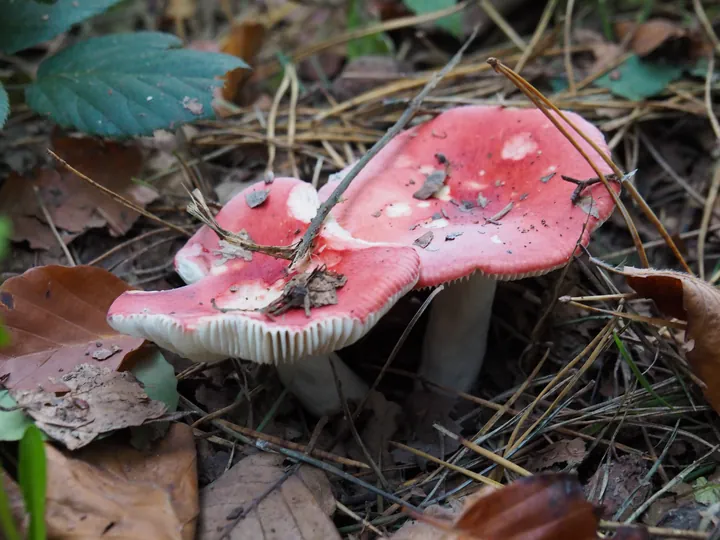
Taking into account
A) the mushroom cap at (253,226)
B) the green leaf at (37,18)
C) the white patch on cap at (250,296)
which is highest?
the green leaf at (37,18)

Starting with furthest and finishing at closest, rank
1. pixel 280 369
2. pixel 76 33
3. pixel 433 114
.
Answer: pixel 76 33
pixel 433 114
pixel 280 369

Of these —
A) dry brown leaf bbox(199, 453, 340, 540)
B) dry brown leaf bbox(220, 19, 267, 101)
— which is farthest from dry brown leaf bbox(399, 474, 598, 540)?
dry brown leaf bbox(220, 19, 267, 101)

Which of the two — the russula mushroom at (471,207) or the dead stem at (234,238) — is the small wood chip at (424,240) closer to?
the russula mushroom at (471,207)

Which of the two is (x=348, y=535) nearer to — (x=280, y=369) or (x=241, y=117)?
(x=280, y=369)

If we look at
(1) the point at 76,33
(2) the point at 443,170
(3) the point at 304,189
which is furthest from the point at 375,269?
(1) the point at 76,33

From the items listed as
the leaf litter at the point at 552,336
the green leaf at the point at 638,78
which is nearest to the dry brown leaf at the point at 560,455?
the leaf litter at the point at 552,336

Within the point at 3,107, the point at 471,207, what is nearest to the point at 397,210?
the point at 471,207

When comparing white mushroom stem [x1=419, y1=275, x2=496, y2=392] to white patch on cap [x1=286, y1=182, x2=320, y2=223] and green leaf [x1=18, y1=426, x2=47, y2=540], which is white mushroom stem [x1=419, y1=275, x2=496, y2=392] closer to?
white patch on cap [x1=286, y1=182, x2=320, y2=223]
